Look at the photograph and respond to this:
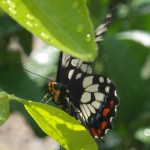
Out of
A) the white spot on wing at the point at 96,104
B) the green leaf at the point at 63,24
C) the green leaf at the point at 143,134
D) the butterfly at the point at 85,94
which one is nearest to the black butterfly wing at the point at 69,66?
the butterfly at the point at 85,94

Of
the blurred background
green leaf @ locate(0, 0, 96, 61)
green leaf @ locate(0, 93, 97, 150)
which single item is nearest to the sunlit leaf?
the blurred background

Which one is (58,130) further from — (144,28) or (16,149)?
(16,149)

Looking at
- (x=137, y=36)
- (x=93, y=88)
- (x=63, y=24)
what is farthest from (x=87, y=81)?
(x=63, y=24)

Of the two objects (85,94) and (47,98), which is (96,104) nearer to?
(85,94)

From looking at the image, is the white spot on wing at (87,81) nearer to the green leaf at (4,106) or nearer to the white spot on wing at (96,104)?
the white spot on wing at (96,104)

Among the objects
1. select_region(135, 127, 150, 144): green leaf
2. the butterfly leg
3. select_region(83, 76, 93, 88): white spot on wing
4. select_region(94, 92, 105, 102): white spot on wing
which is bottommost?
select_region(135, 127, 150, 144): green leaf

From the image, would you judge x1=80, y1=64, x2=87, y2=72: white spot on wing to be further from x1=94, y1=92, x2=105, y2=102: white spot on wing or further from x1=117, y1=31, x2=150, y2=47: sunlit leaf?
x1=117, y1=31, x2=150, y2=47: sunlit leaf
